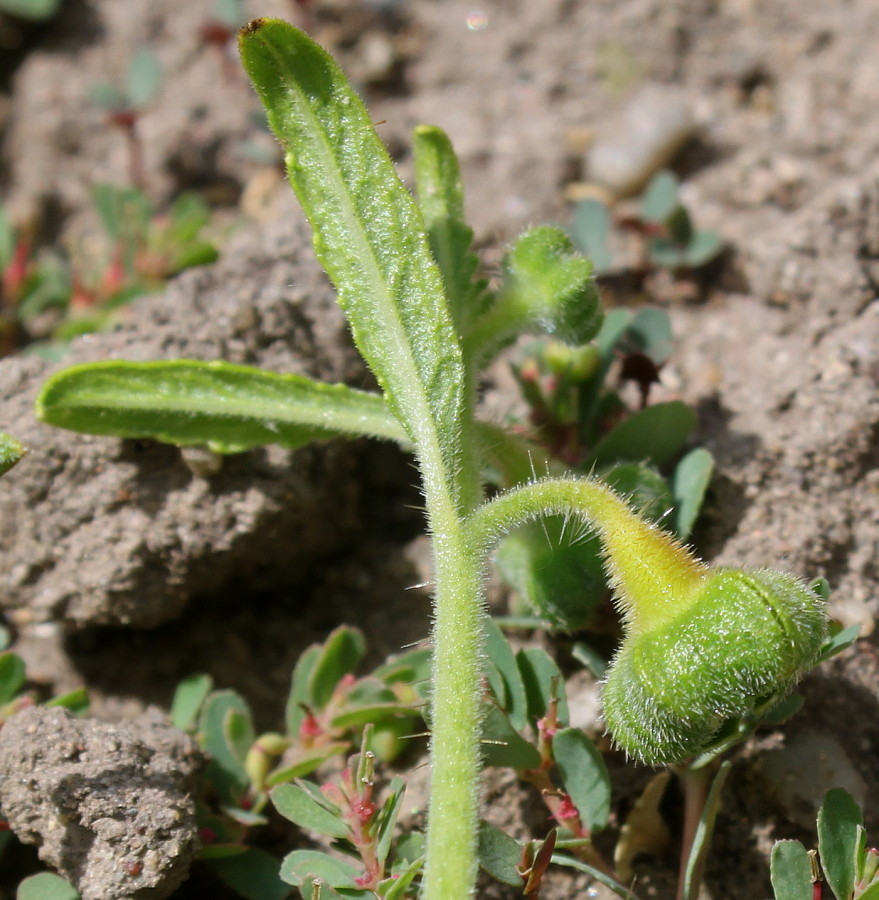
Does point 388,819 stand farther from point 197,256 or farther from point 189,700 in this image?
point 197,256

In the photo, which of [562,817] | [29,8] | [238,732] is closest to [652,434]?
[562,817]

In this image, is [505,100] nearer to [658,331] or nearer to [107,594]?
[658,331]

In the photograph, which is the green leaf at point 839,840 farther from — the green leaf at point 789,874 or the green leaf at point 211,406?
the green leaf at point 211,406

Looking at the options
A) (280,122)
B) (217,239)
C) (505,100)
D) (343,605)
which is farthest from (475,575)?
(505,100)

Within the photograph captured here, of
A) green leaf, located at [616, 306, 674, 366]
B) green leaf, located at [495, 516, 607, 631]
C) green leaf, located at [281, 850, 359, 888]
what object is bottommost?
green leaf, located at [281, 850, 359, 888]

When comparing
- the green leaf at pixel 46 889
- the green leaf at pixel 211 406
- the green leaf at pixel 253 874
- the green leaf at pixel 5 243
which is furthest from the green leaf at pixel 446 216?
the green leaf at pixel 5 243

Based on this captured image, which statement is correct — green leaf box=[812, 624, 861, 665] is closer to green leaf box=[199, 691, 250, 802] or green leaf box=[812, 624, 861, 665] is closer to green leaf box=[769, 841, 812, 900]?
green leaf box=[769, 841, 812, 900]

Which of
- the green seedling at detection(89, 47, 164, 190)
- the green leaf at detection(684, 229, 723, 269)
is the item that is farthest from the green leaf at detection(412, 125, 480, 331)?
the green seedling at detection(89, 47, 164, 190)
